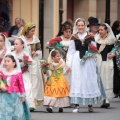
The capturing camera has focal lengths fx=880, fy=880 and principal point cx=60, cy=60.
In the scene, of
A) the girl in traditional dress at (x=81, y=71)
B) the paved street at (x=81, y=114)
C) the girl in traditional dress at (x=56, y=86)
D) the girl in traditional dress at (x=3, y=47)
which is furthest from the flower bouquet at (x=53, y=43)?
the girl in traditional dress at (x=3, y=47)

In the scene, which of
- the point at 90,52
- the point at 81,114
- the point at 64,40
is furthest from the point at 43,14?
the point at 81,114

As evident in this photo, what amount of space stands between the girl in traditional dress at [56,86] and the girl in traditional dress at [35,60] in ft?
0.91

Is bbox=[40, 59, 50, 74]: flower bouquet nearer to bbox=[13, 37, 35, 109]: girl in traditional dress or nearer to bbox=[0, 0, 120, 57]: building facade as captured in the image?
bbox=[13, 37, 35, 109]: girl in traditional dress

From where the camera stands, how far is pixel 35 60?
18.3m

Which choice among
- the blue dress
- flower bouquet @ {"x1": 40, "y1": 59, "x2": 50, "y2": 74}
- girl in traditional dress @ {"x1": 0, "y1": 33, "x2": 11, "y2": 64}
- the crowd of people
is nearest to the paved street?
the crowd of people

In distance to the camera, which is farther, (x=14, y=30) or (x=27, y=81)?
(x=14, y=30)

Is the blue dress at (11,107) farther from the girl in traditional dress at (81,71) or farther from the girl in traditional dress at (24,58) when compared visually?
the girl in traditional dress at (81,71)

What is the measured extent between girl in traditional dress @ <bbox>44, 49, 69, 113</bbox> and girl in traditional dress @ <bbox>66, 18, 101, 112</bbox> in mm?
165

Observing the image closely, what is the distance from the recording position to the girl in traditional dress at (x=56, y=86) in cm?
1789

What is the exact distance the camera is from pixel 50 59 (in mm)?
18281

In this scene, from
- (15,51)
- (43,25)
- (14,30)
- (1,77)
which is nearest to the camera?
(1,77)

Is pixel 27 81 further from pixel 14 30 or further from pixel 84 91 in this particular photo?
pixel 14 30

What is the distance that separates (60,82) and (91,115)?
1.07 m

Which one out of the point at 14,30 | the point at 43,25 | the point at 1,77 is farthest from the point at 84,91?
the point at 43,25
